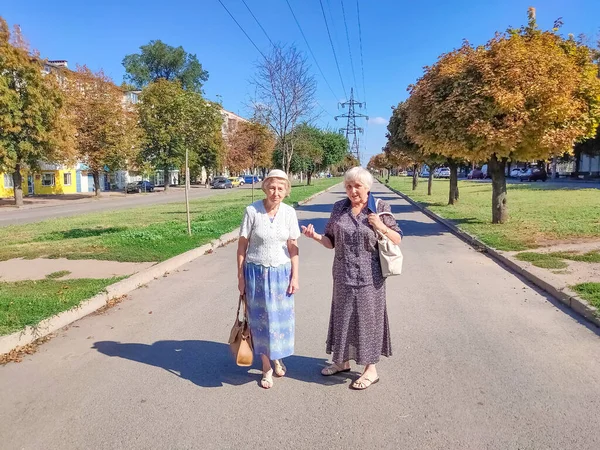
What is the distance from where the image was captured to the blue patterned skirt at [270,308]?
3.94m

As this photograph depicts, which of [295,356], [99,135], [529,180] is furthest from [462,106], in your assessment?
[529,180]

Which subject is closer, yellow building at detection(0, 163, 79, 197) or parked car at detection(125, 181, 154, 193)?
yellow building at detection(0, 163, 79, 197)

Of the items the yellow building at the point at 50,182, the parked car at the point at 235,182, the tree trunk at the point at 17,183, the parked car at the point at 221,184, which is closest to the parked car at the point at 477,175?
the parked car at the point at 235,182

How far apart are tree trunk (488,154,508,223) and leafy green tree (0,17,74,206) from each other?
27.0 m

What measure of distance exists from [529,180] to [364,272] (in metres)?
58.6

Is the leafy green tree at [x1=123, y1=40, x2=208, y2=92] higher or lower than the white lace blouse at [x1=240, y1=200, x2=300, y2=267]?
higher

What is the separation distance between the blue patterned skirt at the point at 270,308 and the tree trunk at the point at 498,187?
38.6 feet

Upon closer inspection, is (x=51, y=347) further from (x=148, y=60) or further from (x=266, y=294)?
(x=148, y=60)

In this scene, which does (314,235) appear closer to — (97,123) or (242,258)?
(242,258)

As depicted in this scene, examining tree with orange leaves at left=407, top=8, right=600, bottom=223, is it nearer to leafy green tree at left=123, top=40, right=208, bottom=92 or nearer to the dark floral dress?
the dark floral dress

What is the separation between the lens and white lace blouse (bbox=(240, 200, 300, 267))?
3.96 metres

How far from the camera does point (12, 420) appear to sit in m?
3.56

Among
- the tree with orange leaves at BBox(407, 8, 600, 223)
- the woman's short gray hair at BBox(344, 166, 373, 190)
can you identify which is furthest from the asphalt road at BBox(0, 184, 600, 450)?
the tree with orange leaves at BBox(407, 8, 600, 223)

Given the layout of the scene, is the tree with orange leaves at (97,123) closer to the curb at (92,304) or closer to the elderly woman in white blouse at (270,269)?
the curb at (92,304)
